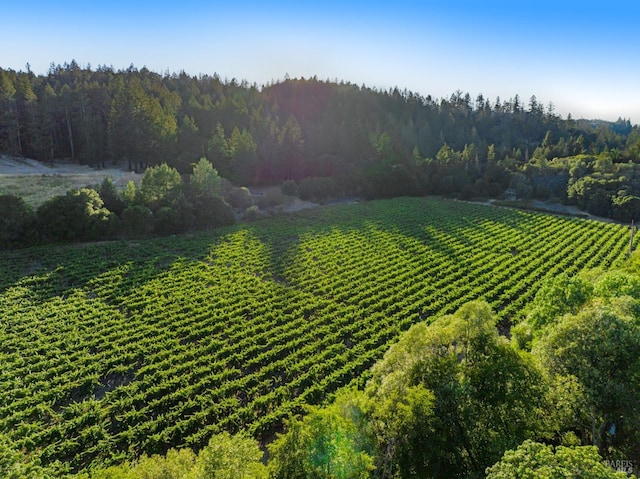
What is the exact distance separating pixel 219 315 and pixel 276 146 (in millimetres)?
64742

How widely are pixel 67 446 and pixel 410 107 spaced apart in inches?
5915

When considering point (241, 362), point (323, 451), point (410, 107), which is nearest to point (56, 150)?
point (241, 362)

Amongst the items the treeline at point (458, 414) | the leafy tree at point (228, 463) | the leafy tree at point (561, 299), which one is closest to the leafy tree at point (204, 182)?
the treeline at point (458, 414)

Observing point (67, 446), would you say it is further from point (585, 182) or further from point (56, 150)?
point (585, 182)

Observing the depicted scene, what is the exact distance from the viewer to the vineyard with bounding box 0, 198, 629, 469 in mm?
19984

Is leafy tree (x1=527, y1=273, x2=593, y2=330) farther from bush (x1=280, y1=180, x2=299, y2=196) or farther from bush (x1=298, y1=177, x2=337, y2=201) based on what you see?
bush (x1=280, y1=180, x2=299, y2=196)

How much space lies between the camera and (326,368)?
→ 2422cm

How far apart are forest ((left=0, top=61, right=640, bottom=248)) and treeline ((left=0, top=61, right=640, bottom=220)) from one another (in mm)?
266

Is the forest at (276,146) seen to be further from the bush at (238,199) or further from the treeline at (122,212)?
the bush at (238,199)

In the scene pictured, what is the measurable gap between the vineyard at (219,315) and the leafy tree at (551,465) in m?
13.3

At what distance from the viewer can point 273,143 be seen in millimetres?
88312

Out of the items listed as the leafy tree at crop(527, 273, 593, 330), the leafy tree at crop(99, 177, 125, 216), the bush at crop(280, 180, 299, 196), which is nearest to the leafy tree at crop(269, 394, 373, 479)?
the leafy tree at crop(527, 273, 593, 330)

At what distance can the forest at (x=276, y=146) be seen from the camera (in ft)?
253

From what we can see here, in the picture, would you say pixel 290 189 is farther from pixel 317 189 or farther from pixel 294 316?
pixel 294 316
